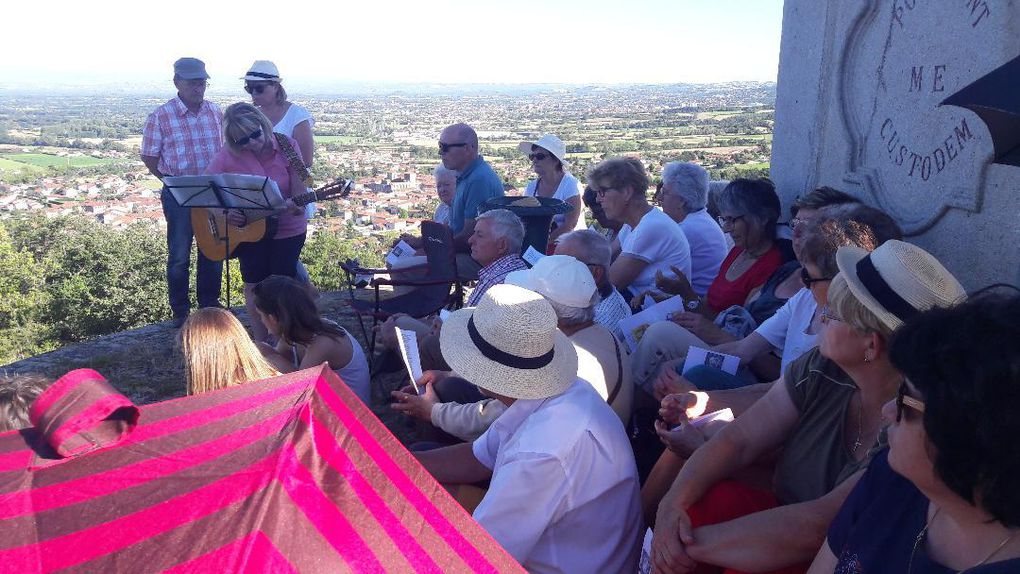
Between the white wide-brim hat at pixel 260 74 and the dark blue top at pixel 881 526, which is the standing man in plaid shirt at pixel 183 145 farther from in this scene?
the dark blue top at pixel 881 526

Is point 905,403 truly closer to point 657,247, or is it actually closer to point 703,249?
point 657,247

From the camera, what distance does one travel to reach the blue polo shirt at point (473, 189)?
5566mm

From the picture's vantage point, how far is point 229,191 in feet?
16.0

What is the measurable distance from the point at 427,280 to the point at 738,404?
2.88 m

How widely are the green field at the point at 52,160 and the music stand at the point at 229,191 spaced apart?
5497cm

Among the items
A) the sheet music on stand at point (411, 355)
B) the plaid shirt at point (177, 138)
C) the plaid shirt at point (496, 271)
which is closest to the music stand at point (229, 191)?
the plaid shirt at point (177, 138)

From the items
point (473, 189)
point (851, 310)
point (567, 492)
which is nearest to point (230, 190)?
point (473, 189)

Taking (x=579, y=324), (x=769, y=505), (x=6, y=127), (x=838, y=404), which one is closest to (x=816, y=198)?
(x=579, y=324)

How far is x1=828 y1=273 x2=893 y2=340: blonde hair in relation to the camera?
1836 millimetres

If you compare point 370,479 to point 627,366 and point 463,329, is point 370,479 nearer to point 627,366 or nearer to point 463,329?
point 463,329

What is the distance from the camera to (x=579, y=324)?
9.54ft

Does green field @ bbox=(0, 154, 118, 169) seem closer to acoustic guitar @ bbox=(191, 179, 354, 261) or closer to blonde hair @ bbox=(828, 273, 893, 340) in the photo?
acoustic guitar @ bbox=(191, 179, 354, 261)

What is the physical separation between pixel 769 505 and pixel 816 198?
169 cm

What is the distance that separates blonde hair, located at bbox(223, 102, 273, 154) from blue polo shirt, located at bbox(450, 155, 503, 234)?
1506mm
